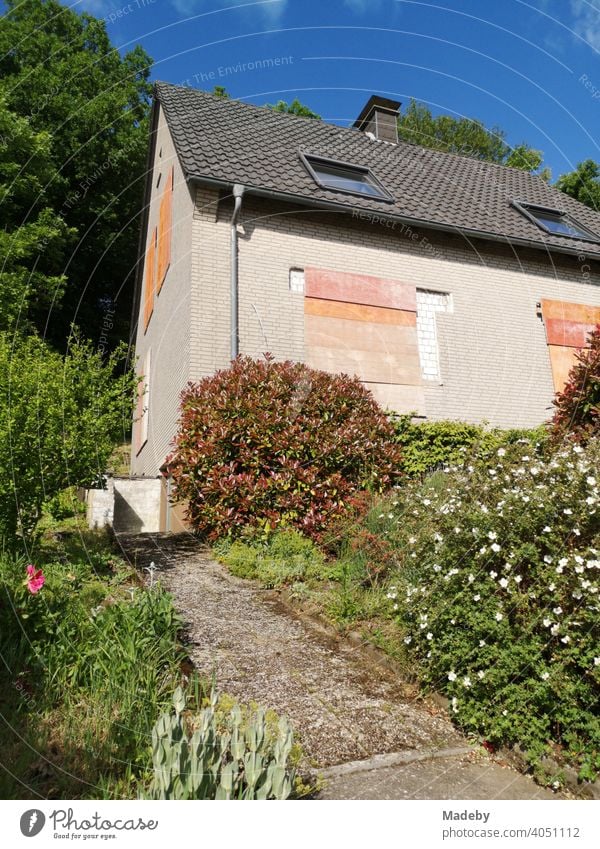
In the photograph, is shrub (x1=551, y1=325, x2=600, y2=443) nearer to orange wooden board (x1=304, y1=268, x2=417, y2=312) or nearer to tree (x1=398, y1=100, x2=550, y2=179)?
orange wooden board (x1=304, y1=268, x2=417, y2=312)

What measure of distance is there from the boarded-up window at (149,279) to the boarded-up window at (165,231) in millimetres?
974

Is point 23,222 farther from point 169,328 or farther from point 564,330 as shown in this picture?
point 564,330

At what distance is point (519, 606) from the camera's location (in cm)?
335

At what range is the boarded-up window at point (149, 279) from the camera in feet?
46.5

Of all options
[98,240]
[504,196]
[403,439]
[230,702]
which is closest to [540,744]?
[230,702]

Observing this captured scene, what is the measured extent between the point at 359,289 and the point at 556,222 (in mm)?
6856

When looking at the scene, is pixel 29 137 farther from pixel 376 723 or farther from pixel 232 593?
pixel 376 723

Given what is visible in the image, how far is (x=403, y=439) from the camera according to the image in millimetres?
9828

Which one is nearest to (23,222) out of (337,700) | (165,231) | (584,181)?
(165,231)

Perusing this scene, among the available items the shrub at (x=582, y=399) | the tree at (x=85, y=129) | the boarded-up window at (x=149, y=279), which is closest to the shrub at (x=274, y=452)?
the shrub at (x=582, y=399)

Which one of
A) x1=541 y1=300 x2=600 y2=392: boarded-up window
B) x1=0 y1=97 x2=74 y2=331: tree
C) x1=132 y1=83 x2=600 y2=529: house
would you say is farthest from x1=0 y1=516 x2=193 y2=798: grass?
x1=541 y1=300 x2=600 y2=392: boarded-up window

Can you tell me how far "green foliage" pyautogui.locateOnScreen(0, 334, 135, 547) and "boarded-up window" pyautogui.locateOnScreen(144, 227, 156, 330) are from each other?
8491mm

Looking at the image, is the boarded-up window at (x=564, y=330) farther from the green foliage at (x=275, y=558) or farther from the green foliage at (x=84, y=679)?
the green foliage at (x=84, y=679)
